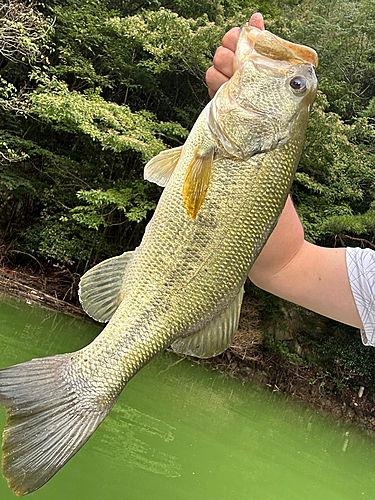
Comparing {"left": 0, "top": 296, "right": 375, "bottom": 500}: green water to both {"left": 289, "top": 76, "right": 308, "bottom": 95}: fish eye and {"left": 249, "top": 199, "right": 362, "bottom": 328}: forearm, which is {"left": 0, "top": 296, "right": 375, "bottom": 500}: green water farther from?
{"left": 289, "top": 76, "right": 308, "bottom": 95}: fish eye

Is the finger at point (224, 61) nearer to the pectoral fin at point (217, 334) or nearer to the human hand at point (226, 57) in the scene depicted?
the human hand at point (226, 57)

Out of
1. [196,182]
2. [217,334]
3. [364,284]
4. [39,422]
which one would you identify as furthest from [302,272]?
[39,422]

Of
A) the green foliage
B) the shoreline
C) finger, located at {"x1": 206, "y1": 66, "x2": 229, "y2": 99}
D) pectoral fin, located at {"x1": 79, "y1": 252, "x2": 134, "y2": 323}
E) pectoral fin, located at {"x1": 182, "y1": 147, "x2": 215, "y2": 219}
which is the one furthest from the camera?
the shoreline

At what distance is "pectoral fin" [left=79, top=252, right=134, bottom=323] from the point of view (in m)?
1.51

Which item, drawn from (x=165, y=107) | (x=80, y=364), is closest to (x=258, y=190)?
(x=80, y=364)

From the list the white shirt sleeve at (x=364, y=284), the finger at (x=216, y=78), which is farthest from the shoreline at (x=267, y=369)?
the finger at (x=216, y=78)

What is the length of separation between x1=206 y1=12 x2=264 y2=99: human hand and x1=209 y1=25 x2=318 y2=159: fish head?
34mm

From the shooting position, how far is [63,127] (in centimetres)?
1076

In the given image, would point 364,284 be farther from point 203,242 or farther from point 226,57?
point 226,57

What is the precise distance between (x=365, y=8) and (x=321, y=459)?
12.4 m

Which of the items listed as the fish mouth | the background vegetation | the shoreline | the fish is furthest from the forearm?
the shoreline

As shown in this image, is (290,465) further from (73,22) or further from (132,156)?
(73,22)

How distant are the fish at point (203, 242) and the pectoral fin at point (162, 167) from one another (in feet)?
0.13

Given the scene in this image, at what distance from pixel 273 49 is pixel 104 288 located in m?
0.93
